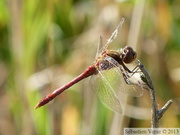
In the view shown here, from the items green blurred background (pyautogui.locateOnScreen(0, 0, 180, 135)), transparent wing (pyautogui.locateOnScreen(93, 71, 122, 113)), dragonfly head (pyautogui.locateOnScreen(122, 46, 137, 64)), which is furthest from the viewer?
green blurred background (pyautogui.locateOnScreen(0, 0, 180, 135))

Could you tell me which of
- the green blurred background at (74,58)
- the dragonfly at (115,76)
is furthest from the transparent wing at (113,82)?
the green blurred background at (74,58)

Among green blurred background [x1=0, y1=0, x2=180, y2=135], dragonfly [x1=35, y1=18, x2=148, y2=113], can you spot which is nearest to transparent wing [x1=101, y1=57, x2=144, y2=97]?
dragonfly [x1=35, y1=18, x2=148, y2=113]

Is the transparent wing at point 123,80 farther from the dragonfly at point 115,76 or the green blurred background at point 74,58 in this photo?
the green blurred background at point 74,58

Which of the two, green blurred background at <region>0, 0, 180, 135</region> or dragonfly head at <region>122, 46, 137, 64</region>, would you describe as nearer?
dragonfly head at <region>122, 46, 137, 64</region>

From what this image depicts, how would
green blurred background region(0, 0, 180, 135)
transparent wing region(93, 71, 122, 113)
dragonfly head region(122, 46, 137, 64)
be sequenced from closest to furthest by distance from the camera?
dragonfly head region(122, 46, 137, 64)
transparent wing region(93, 71, 122, 113)
green blurred background region(0, 0, 180, 135)

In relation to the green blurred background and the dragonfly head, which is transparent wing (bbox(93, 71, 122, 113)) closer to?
the dragonfly head

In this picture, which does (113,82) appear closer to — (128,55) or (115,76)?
(115,76)

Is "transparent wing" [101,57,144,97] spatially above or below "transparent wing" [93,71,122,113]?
above
